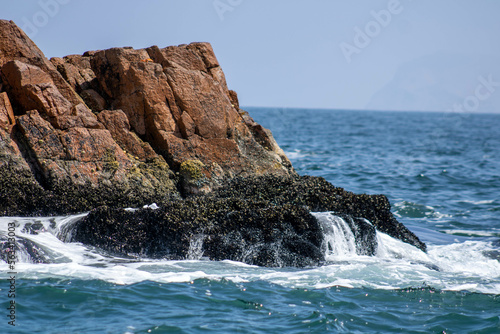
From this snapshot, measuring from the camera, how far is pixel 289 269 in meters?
9.27

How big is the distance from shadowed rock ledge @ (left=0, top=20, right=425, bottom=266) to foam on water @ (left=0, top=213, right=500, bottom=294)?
0.32 meters

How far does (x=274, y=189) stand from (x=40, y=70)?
19.7 feet

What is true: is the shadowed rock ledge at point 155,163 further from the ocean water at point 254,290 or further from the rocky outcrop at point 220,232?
the ocean water at point 254,290

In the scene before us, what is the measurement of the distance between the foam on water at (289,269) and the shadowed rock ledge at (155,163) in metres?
0.32

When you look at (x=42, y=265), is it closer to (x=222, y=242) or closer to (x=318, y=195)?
(x=222, y=242)

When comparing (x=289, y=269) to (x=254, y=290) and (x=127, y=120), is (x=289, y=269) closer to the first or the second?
(x=254, y=290)

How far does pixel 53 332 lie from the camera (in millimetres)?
6285

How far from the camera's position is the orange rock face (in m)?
10.7

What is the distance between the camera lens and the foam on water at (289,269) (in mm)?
8422

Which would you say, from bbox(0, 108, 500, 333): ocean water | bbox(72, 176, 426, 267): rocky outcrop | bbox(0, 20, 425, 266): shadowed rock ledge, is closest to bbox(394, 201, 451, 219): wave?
bbox(0, 108, 500, 333): ocean water

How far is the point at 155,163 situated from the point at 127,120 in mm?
1301

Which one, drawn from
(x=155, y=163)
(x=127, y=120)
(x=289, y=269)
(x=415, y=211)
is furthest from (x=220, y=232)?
(x=415, y=211)

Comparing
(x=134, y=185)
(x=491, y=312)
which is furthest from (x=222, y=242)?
(x=491, y=312)

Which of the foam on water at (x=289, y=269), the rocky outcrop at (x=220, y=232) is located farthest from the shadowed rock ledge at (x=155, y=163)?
the foam on water at (x=289, y=269)
